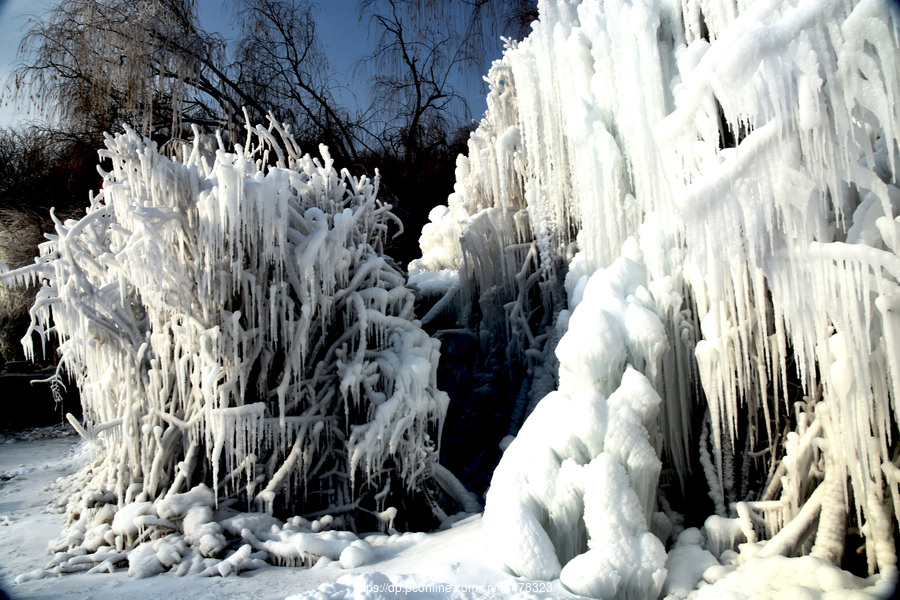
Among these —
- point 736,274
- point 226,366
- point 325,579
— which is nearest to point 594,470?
point 736,274

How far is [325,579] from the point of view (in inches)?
122

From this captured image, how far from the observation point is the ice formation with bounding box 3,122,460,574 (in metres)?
3.70

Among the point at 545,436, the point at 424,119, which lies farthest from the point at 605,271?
the point at 424,119

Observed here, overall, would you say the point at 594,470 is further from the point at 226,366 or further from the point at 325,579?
the point at 226,366

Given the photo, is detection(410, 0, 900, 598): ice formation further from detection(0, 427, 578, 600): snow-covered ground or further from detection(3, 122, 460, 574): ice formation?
detection(3, 122, 460, 574): ice formation

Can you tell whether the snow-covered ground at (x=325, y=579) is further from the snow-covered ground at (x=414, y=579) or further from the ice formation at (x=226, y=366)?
the ice formation at (x=226, y=366)

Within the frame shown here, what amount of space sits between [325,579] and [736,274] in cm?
265

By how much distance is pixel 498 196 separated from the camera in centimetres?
594

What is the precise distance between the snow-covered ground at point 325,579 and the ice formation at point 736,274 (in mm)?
204

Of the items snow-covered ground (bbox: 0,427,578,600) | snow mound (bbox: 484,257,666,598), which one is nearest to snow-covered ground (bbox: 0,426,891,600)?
snow-covered ground (bbox: 0,427,578,600)

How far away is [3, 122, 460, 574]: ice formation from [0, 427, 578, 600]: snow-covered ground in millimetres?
190

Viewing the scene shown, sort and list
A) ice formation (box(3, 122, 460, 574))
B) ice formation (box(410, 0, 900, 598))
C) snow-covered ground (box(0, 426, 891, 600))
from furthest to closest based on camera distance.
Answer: ice formation (box(3, 122, 460, 574))
snow-covered ground (box(0, 426, 891, 600))
ice formation (box(410, 0, 900, 598))

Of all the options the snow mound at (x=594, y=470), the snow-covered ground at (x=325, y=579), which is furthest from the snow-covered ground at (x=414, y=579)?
the snow mound at (x=594, y=470)

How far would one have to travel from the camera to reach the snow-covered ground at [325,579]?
2.57m
